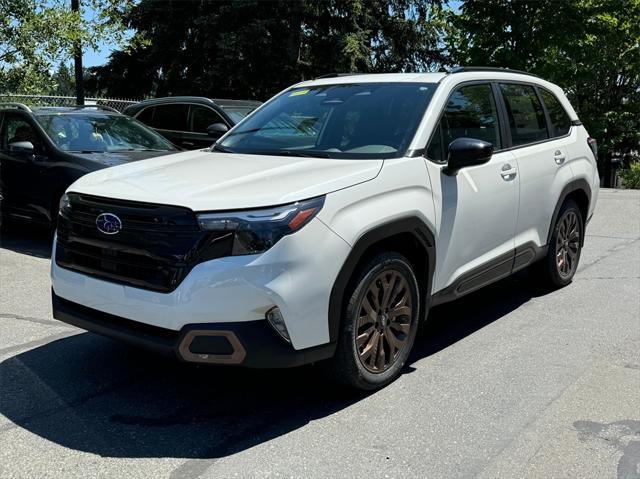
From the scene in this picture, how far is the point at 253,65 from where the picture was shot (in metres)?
26.4

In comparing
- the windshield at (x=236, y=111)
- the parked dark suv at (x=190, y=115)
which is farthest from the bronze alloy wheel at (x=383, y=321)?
the windshield at (x=236, y=111)

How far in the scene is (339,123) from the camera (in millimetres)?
4539

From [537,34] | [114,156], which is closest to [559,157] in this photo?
[114,156]

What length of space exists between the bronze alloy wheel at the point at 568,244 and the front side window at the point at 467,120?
1.37m

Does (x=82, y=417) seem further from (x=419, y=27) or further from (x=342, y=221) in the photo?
(x=419, y=27)

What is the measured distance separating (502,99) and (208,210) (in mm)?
2862

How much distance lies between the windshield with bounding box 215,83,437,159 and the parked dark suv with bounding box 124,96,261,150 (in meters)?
4.63

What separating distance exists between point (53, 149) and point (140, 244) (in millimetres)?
5015

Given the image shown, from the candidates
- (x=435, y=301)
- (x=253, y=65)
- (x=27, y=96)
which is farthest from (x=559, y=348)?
(x=253, y=65)

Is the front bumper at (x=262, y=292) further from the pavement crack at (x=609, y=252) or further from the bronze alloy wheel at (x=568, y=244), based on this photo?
the pavement crack at (x=609, y=252)

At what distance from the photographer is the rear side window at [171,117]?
10500mm

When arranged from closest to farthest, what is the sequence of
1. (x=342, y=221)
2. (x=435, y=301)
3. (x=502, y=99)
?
(x=342, y=221)
(x=435, y=301)
(x=502, y=99)

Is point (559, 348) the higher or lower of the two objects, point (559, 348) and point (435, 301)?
the lower

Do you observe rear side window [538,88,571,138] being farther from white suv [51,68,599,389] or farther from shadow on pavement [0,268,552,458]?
shadow on pavement [0,268,552,458]
